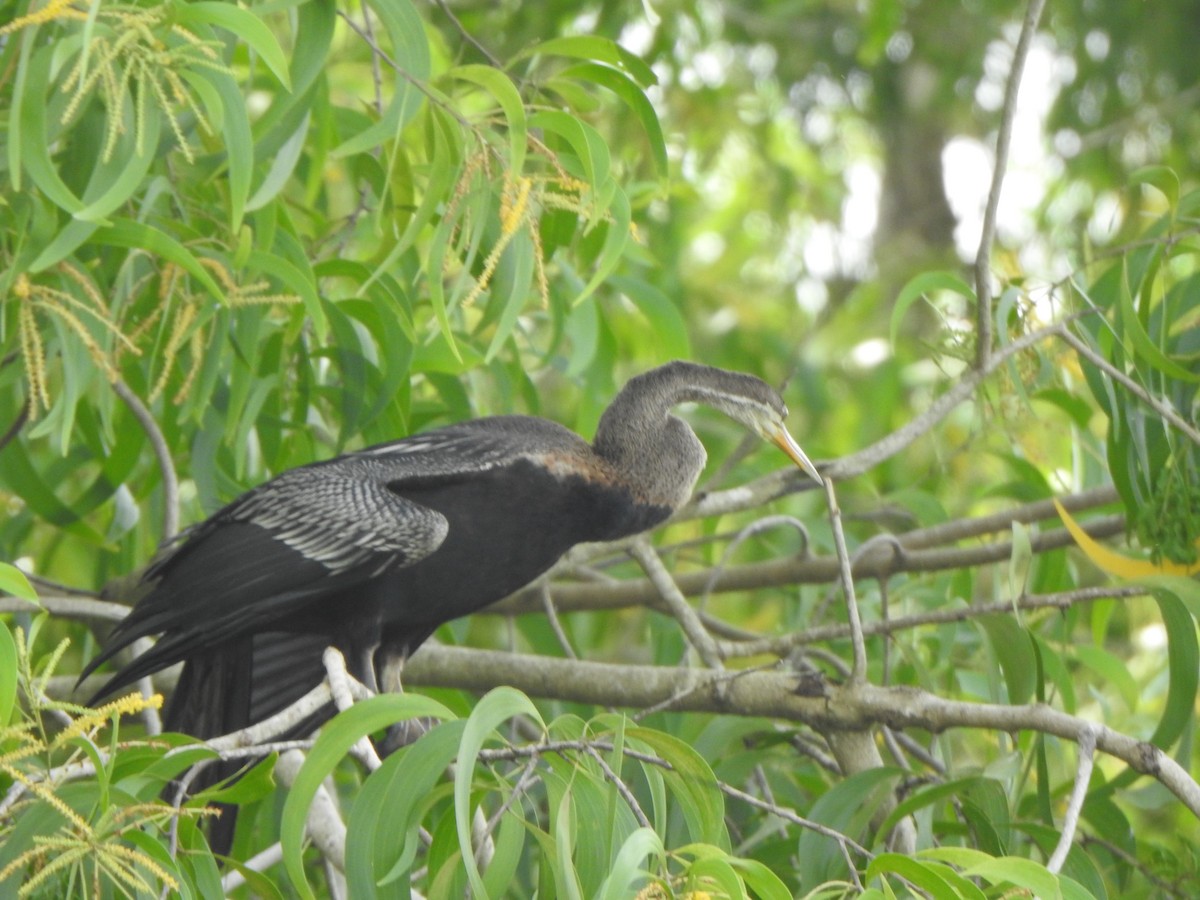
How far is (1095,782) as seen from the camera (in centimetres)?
278

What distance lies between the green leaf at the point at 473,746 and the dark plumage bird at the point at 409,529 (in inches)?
38.2

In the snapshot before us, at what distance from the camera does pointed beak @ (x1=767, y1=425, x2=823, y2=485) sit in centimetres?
263

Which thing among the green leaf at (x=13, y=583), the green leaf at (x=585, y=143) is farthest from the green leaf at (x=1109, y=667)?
the green leaf at (x=13, y=583)

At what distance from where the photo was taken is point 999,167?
2.38 metres

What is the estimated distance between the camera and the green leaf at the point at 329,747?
1.61 meters

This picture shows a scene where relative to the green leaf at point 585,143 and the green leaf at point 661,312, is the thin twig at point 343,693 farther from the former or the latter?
the green leaf at point 661,312

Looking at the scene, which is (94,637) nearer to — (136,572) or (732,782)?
(136,572)

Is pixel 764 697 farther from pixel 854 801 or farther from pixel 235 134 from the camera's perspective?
pixel 235 134

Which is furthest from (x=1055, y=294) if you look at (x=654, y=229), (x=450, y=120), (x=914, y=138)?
(x=914, y=138)

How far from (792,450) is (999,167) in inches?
24.3

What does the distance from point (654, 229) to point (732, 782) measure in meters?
2.27

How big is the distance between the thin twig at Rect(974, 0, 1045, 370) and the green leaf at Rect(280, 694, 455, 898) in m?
1.19

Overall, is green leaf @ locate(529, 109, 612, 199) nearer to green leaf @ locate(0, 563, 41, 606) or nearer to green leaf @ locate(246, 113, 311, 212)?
green leaf @ locate(246, 113, 311, 212)

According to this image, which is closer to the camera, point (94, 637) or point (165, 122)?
point (165, 122)
